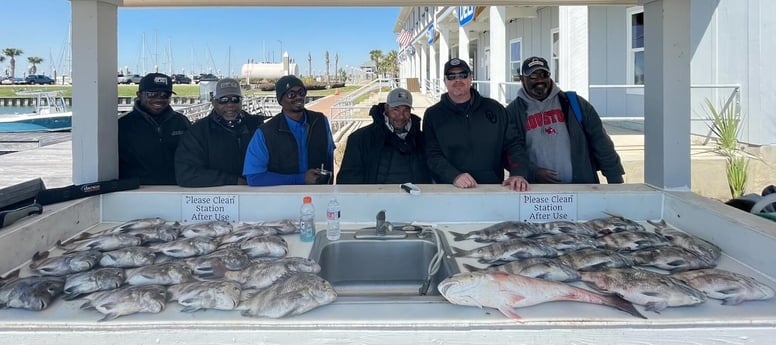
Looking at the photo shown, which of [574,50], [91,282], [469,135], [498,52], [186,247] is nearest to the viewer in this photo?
[91,282]

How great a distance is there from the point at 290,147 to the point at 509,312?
2620 mm

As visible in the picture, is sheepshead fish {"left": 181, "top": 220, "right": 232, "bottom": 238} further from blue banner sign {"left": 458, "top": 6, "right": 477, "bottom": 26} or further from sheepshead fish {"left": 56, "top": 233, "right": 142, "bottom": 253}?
blue banner sign {"left": 458, "top": 6, "right": 477, "bottom": 26}

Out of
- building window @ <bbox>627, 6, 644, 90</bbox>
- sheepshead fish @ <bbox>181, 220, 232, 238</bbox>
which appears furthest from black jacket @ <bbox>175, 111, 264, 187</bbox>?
building window @ <bbox>627, 6, 644, 90</bbox>

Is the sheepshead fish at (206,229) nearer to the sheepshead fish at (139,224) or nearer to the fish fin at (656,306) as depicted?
the sheepshead fish at (139,224)

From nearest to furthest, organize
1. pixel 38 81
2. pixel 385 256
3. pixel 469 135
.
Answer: pixel 385 256
pixel 469 135
pixel 38 81

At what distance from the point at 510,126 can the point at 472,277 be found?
7.12ft

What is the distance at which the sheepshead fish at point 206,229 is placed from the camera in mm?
2457

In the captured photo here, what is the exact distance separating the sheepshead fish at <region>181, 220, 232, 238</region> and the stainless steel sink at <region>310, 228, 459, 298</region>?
447 mm

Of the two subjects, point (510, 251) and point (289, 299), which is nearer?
point (289, 299)

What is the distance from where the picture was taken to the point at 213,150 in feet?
12.9

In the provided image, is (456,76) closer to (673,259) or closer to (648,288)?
(673,259)

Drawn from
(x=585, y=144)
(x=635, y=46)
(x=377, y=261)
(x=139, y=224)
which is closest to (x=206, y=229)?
→ (x=139, y=224)

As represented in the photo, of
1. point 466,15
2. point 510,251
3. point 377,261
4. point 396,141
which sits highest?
point 466,15

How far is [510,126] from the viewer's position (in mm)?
3703
